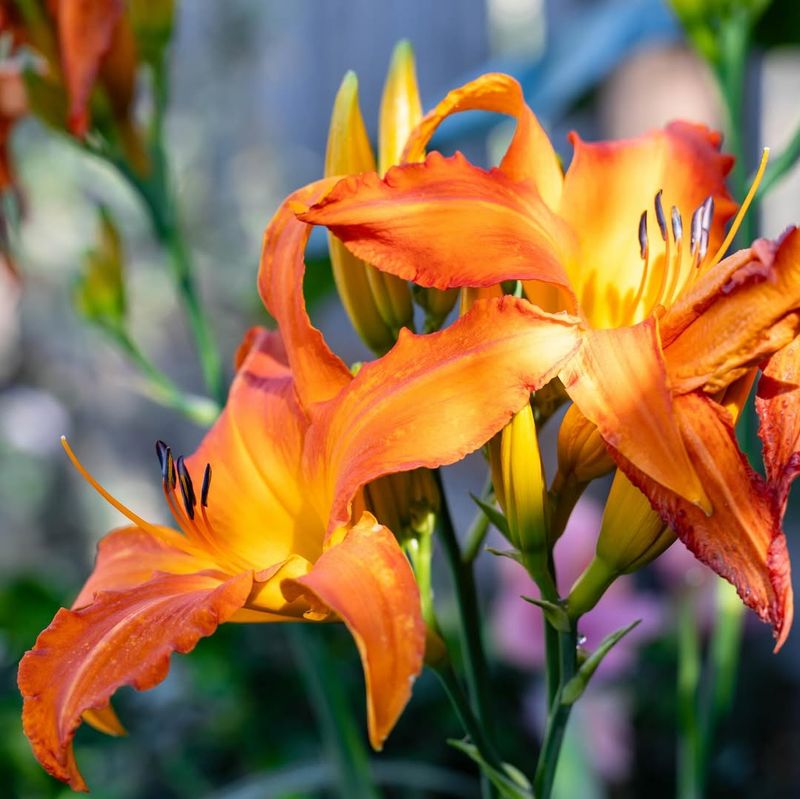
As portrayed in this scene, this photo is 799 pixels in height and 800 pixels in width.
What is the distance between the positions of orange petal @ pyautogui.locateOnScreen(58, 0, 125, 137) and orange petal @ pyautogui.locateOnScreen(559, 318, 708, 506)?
52 centimetres

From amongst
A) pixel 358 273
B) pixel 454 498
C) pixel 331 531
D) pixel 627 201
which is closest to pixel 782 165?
pixel 627 201

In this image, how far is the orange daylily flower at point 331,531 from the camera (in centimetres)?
39

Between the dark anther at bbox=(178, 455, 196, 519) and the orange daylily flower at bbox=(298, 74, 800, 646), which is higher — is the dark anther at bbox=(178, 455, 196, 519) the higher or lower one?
the lower one

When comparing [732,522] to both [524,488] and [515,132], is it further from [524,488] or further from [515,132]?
[515,132]

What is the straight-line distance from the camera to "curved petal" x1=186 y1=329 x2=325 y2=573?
562mm

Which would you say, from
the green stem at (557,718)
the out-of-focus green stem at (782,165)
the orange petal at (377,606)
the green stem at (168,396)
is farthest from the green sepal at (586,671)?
the green stem at (168,396)

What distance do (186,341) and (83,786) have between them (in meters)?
2.70

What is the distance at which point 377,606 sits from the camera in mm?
387

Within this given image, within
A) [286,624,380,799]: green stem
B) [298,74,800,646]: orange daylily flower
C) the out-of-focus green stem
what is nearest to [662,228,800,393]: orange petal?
[298,74,800,646]: orange daylily flower

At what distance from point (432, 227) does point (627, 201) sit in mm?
162

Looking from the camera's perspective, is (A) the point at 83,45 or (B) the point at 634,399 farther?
(A) the point at 83,45

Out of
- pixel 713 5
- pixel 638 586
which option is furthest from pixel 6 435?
pixel 713 5

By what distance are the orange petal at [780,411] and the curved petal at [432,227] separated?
97 millimetres

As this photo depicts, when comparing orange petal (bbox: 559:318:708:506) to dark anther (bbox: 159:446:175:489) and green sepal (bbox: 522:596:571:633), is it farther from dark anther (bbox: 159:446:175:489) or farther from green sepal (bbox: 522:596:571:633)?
dark anther (bbox: 159:446:175:489)
